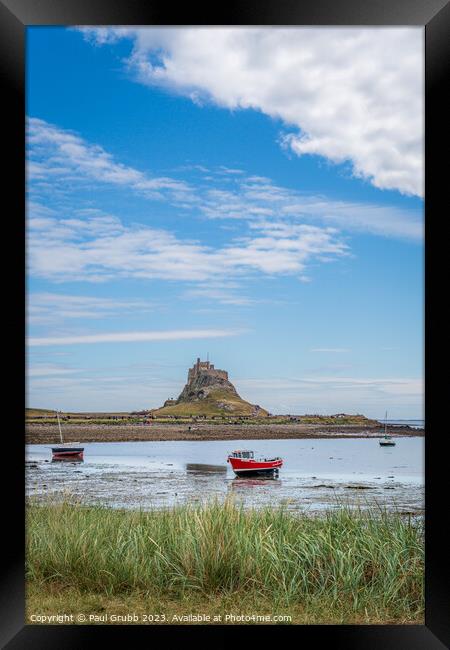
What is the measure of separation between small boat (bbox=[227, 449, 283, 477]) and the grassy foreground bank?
663cm

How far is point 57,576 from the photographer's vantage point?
2576mm

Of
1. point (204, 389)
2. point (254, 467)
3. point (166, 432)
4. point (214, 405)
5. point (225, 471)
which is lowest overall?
point (225, 471)

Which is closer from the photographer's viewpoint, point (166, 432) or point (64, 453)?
point (64, 453)

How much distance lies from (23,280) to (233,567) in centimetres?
158

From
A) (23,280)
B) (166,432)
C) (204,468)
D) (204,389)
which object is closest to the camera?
(23,280)

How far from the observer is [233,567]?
8.26 ft

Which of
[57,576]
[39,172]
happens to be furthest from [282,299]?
[57,576]

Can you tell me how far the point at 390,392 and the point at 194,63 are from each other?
8.23 ft

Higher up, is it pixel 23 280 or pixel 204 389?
pixel 23 280

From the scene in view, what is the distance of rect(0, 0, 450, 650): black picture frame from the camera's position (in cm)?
194

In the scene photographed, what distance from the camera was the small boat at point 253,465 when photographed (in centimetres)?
942

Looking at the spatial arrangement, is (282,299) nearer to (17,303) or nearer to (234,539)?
(234,539)

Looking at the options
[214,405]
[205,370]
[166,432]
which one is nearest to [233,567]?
[205,370]

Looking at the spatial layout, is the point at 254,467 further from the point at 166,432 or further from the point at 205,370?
the point at 205,370
